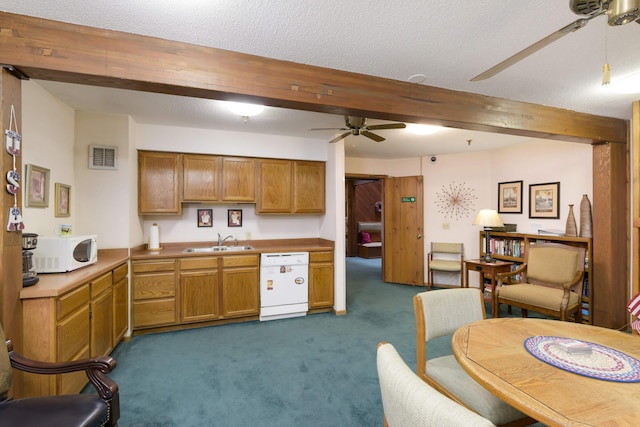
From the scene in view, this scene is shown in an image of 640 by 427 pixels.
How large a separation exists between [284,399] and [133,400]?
1082 mm

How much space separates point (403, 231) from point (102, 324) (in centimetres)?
467

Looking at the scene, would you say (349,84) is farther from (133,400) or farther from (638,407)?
(133,400)

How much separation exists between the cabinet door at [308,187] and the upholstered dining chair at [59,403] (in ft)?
9.75

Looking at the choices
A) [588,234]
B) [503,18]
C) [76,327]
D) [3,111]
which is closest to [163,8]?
[3,111]

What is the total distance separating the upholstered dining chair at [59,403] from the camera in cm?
125

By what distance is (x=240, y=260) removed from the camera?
3652 millimetres

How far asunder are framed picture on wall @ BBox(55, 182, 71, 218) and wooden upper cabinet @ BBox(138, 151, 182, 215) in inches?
26.9

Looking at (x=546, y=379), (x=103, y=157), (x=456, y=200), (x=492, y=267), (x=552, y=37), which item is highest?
(x=552, y=37)

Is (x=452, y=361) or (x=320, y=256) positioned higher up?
(x=320, y=256)

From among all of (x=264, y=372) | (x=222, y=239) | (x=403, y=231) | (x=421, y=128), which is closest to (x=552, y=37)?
(x=421, y=128)

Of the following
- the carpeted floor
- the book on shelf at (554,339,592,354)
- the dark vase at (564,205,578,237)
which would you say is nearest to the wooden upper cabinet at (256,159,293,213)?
the carpeted floor

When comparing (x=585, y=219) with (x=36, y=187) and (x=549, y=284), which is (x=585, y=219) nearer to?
(x=549, y=284)

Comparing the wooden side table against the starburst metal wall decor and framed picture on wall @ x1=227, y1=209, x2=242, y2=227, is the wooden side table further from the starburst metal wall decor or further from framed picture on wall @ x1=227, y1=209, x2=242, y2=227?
framed picture on wall @ x1=227, y1=209, x2=242, y2=227

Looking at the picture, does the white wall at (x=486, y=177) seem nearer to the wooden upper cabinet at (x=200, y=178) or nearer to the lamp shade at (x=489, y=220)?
the lamp shade at (x=489, y=220)
